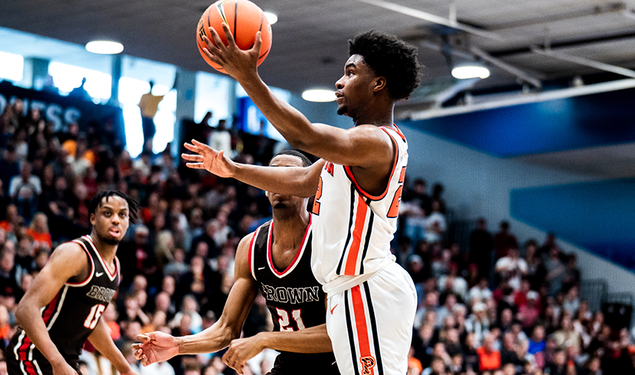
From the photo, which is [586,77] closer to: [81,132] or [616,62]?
[616,62]

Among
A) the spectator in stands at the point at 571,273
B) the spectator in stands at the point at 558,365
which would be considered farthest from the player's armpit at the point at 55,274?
the spectator in stands at the point at 571,273

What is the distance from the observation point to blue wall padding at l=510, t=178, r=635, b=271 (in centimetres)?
1719

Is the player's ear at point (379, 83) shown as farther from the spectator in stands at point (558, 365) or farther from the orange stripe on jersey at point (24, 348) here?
the spectator in stands at point (558, 365)

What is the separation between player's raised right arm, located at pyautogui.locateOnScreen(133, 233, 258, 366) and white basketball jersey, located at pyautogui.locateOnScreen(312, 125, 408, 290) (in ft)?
3.03

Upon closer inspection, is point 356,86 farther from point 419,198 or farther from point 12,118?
point 419,198

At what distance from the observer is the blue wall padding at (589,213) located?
17.2m

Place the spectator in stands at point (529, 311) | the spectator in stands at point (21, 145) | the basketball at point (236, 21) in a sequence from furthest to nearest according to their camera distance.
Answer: the spectator in stands at point (529, 311), the spectator in stands at point (21, 145), the basketball at point (236, 21)

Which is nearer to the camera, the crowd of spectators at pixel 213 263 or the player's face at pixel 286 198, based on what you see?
the player's face at pixel 286 198

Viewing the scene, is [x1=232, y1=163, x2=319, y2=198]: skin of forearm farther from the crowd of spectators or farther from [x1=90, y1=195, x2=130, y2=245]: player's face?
the crowd of spectators

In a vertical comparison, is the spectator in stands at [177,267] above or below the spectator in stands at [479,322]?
above

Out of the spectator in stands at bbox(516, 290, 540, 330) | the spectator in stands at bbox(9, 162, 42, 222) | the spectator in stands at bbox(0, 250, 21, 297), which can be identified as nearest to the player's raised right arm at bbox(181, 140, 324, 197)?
the spectator in stands at bbox(0, 250, 21, 297)

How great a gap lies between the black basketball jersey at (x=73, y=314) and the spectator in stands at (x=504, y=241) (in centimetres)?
1242

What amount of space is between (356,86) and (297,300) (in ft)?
4.01

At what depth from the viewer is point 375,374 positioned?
3.38 metres
